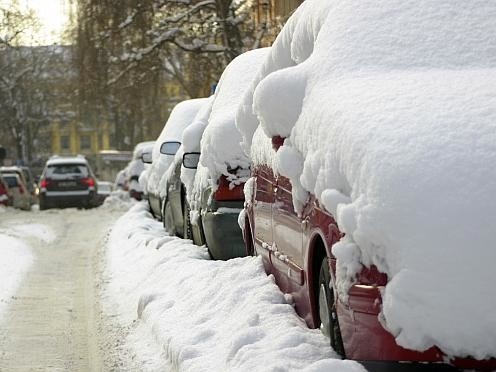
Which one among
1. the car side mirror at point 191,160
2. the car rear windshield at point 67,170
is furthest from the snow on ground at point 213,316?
the car rear windshield at point 67,170

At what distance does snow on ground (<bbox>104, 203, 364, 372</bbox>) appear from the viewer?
6078 millimetres

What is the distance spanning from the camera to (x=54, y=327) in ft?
31.4

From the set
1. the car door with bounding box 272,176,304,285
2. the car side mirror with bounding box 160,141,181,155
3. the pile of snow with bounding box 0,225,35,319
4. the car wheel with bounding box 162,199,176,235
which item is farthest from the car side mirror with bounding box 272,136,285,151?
the car side mirror with bounding box 160,141,181,155

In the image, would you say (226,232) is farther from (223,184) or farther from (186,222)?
(186,222)

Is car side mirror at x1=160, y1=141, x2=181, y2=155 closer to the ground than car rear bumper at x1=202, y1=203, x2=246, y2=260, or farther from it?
farther from it

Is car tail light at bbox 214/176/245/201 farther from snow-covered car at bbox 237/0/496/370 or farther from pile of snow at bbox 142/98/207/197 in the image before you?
pile of snow at bbox 142/98/207/197

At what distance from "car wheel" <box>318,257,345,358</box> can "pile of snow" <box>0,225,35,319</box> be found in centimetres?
473

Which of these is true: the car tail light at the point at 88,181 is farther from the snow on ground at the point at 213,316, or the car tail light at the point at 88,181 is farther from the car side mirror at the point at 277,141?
the car side mirror at the point at 277,141

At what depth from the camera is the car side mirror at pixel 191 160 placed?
11602mm

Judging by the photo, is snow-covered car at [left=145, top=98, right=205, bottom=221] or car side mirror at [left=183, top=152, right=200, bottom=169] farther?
snow-covered car at [left=145, top=98, right=205, bottom=221]

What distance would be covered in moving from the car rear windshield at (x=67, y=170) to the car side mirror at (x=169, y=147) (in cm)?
2012

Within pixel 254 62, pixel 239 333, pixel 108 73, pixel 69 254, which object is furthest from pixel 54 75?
pixel 239 333

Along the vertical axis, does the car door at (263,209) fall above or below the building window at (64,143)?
above

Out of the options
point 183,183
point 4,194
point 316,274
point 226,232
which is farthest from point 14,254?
point 4,194
